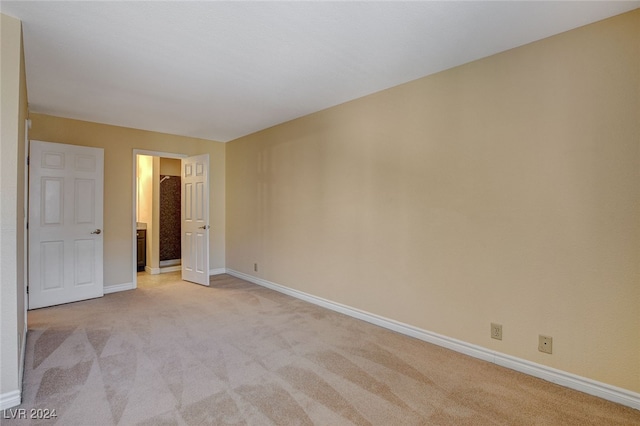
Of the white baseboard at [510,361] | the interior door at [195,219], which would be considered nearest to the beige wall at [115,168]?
the interior door at [195,219]

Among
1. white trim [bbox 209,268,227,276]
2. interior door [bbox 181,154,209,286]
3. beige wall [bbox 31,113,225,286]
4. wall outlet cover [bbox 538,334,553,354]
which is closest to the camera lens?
wall outlet cover [bbox 538,334,553,354]

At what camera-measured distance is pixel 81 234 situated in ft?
13.7

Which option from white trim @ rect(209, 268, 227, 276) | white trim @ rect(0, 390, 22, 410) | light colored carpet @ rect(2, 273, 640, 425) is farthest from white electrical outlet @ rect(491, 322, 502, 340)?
white trim @ rect(209, 268, 227, 276)

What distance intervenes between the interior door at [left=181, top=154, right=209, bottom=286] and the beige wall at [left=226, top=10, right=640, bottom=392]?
214 centimetres

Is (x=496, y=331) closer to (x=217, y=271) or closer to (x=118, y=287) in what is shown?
(x=217, y=271)

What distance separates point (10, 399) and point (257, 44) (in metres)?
2.92

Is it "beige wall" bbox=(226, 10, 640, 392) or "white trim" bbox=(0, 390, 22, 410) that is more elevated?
"beige wall" bbox=(226, 10, 640, 392)

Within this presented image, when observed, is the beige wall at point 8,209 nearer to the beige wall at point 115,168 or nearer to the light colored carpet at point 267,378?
the light colored carpet at point 267,378

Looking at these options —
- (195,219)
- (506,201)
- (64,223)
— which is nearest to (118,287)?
(64,223)

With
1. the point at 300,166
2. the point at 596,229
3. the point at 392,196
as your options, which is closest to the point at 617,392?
the point at 596,229

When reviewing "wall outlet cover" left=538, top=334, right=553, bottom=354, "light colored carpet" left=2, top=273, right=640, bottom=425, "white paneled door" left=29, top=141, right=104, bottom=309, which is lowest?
"light colored carpet" left=2, top=273, right=640, bottom=425

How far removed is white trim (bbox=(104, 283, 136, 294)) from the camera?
452 centimetres

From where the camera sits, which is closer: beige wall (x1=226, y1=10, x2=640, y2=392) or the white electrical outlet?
beige wall (x1=226, y1=10, x2=640, y2=392)

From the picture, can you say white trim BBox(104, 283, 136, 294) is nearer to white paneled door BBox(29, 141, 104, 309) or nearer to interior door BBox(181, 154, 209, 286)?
white paneled door BBox(29, 141, 104, 309)
